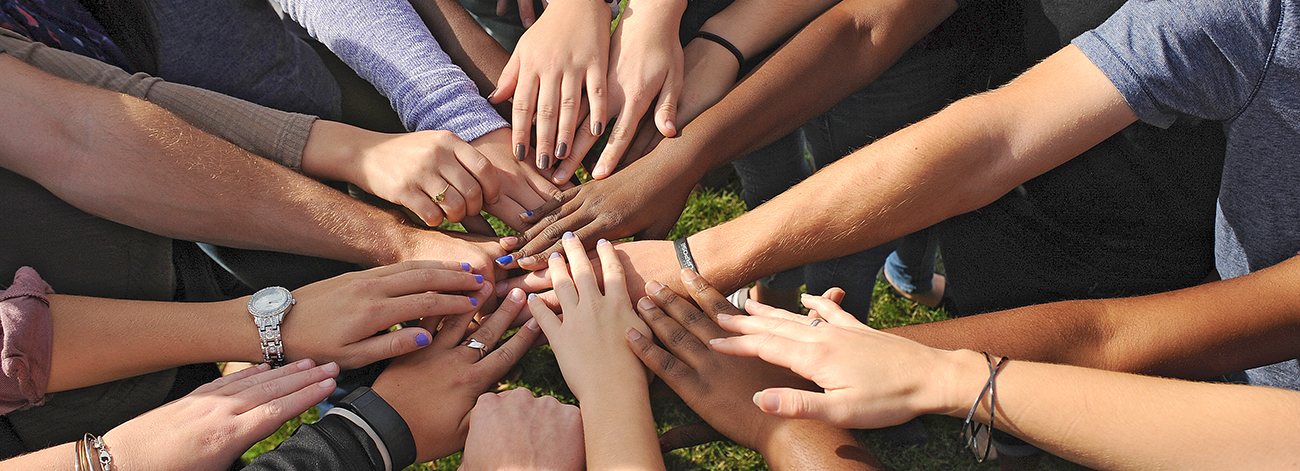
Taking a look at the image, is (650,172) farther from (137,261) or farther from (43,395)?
(43,395)

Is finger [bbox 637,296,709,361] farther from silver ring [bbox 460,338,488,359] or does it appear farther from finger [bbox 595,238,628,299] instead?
silver ring [bbox 460,338,488,359]

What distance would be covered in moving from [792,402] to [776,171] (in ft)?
4.09

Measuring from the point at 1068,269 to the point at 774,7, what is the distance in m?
1.10

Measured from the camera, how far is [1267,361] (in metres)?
1.54

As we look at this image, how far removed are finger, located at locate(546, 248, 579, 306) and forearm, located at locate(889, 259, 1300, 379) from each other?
845 millimetres

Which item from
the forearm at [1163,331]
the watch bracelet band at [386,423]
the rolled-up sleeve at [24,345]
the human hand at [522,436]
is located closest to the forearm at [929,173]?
the forearm at [1163,331]

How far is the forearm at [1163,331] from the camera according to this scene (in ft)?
4.80

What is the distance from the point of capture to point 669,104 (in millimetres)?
1937

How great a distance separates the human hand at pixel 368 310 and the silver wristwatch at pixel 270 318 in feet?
0.07

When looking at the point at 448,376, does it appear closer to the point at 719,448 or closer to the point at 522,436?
the point at 522,436

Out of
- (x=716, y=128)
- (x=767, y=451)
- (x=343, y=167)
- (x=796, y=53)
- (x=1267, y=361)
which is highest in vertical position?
(x=796, y=53)

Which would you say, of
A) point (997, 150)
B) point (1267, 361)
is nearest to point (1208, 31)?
point (997, 150)

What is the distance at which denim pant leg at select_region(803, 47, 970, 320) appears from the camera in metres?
2.08

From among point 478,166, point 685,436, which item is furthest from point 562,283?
point 685,436
